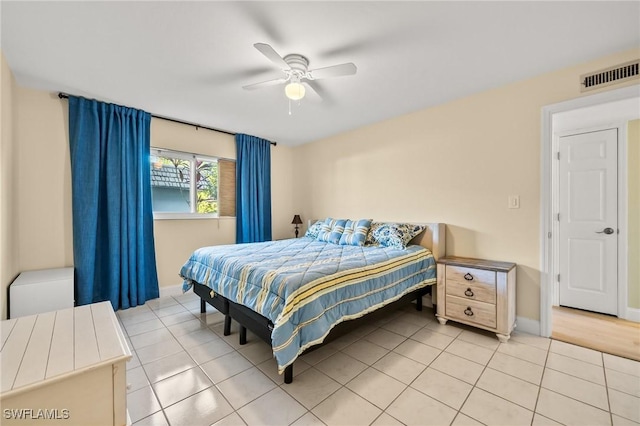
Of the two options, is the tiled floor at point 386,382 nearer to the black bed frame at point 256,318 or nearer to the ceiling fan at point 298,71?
the black bed frame at point 256,318

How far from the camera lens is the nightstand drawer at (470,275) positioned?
2387 mm

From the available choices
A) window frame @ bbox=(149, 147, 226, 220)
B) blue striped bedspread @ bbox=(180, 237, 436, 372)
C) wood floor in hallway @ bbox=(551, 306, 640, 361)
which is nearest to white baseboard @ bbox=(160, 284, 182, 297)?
blue striped bedspread @ bbox=(180, 237, 436, 372)

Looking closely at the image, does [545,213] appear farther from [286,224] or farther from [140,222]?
[140,222]

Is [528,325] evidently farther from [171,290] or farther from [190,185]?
[190,185]

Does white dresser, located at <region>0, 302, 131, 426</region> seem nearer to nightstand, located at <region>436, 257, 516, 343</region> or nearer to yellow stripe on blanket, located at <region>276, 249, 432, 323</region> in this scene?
yellow stripe on blanket, located at <region>276, 249, 432, 323</region>

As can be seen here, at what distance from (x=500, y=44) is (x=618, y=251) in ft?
8.87

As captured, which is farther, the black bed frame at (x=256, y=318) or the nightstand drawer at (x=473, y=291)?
the nightstand drawer at (x=473, y=291)

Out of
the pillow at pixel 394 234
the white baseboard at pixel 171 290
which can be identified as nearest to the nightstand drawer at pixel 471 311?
the pillow at pixel 394 234

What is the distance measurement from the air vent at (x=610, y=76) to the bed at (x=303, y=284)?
171cm

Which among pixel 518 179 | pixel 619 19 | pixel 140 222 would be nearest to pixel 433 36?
pixel 619 19

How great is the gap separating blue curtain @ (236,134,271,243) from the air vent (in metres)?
3.95

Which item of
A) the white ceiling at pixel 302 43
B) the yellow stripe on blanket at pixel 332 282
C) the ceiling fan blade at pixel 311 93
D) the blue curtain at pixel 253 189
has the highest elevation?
the white ceiling at pixel 302 43

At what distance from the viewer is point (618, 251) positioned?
2.88 m

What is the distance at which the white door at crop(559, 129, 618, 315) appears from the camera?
2908 mm
